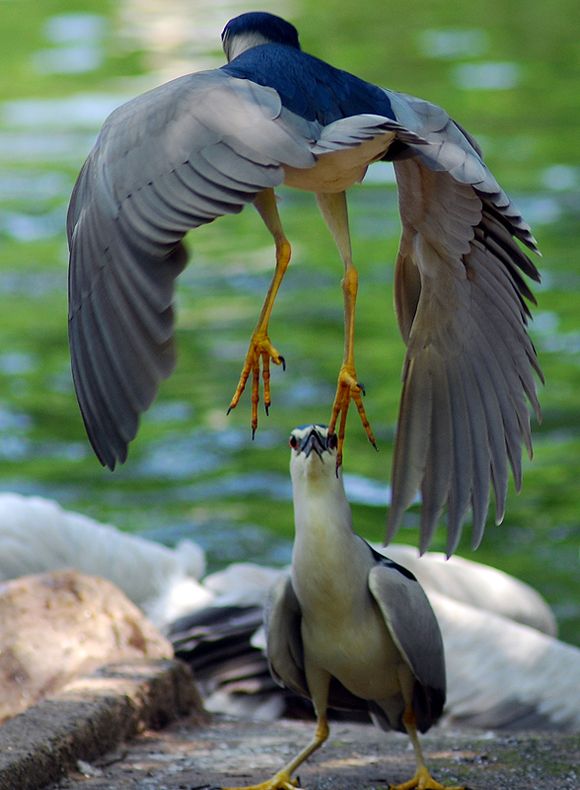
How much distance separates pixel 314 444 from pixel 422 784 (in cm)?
93

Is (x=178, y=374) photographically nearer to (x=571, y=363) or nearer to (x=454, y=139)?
(x=571, y=363)

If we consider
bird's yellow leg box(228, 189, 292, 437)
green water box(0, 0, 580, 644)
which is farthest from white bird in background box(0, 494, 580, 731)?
bird's yellow leg box(228, 189, 292, 437)

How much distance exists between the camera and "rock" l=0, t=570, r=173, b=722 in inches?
193

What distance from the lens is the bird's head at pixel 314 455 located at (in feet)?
13.4

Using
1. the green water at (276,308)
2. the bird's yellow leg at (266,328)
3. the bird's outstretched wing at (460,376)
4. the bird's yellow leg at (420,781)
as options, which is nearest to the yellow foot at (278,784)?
the bird's yellow leg at (420,781)

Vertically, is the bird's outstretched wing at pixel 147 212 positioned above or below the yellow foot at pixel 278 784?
above

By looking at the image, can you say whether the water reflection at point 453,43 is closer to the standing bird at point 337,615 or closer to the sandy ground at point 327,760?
the sandy ground at point 327,760

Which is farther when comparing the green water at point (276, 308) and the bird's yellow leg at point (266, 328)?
the green water at point (276, 308)

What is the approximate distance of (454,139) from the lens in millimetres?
3520

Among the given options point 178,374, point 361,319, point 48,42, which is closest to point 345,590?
point 178,374

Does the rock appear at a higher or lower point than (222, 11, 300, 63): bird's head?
lower

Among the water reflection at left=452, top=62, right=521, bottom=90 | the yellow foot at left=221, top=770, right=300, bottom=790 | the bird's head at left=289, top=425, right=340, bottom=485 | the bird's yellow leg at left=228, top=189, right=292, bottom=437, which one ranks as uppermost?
the water reflection at left=452, top=62, right=521, bottom=90

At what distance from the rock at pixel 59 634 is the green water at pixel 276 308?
3371 mm

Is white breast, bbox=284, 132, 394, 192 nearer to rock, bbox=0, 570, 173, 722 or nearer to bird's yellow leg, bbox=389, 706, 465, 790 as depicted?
bird's yellow leg, bbox=389, 706, 465, 790
